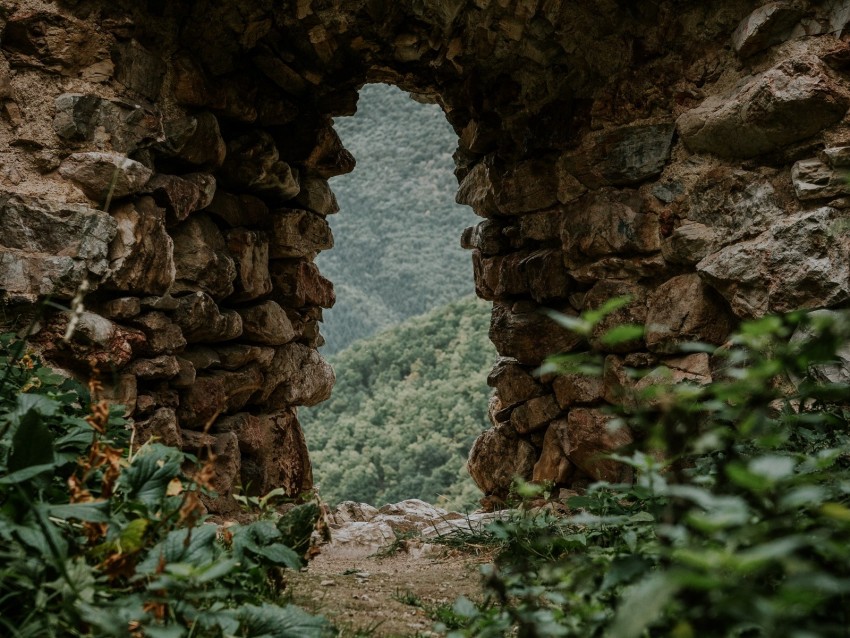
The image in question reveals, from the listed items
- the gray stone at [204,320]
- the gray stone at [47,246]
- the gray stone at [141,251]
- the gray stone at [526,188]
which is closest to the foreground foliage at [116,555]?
the gray stone at [47,246]

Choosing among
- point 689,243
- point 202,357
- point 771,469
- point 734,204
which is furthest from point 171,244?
point 771,469

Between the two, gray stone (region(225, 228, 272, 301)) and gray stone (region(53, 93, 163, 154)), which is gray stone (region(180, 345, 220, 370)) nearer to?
gray stone (region(225, 228, 272, 301))

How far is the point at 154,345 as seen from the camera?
3.48 meters

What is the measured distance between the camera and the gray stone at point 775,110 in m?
3.00

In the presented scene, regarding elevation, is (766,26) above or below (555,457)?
above

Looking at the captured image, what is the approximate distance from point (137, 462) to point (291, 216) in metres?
3.44

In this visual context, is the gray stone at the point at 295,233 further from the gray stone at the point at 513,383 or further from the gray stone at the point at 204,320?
the gray stone at the point at 513,383

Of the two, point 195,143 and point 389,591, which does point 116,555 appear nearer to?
point 389,591

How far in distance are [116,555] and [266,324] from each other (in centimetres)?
330

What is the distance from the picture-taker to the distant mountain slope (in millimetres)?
21688

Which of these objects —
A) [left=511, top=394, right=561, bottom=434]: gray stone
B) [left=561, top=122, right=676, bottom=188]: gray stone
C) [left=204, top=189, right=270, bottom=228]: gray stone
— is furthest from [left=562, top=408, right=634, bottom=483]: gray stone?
[left=204, top=189, right=270, bottom=228]: gray stone

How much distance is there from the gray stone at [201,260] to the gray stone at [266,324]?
1.19ft

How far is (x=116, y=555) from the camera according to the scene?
1.28 meters

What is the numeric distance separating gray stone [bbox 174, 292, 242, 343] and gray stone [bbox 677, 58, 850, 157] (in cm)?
286
